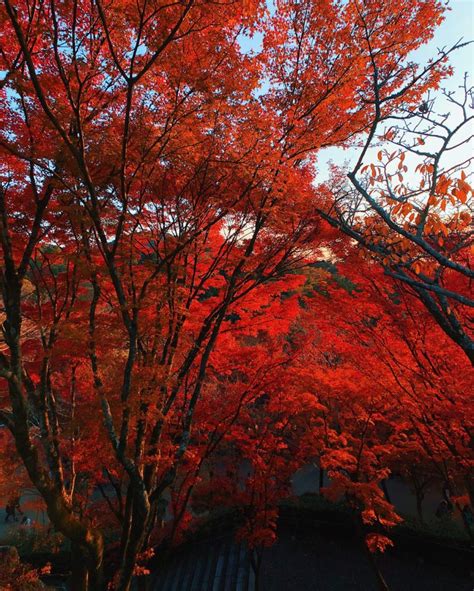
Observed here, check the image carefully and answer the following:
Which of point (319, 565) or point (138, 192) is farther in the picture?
point (319, 565)

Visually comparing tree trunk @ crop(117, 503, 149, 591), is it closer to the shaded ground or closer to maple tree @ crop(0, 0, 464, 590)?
maple tree @ crop(0, 0, 464, 590)

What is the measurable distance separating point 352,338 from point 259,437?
4.10 meters

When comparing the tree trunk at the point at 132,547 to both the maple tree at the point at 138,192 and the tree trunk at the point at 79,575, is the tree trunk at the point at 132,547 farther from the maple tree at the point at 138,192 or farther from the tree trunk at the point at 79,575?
the tree trunk at the point at 79,575

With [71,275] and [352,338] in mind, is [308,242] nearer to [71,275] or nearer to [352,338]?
[352,338]

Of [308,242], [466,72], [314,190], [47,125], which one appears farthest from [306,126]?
[47,125]

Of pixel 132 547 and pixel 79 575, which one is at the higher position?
pixel 132 547

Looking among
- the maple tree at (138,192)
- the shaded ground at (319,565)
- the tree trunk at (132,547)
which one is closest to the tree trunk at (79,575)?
the maple tree at (138,192)

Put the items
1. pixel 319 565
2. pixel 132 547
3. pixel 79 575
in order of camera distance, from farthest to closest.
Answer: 1. pixel 319 565
2. pixel 79 575
3. pixel 132 547

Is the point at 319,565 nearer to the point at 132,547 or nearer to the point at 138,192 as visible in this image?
the point at 132,547

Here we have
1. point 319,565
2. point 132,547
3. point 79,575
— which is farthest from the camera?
point 319,565

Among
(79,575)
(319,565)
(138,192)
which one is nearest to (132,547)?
(79,575)

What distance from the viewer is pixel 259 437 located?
34.9 ft

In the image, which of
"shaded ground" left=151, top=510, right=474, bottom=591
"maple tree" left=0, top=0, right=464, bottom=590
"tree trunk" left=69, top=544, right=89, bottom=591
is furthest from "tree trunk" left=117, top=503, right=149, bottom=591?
"shaded ground" left=151, top=510, right=474, bottom=591

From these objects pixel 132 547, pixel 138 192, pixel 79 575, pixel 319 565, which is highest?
pixel 138 192
